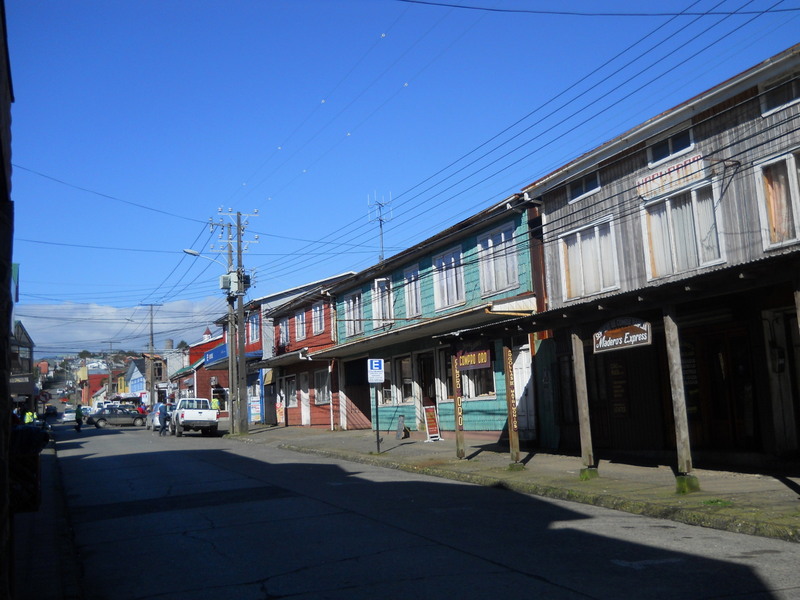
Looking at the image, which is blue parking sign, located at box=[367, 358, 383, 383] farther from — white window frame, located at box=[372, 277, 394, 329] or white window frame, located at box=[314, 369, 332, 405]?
white window frame, located at box=[314, 369, 332, 405]

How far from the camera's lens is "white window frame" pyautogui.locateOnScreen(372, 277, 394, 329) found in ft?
89.7

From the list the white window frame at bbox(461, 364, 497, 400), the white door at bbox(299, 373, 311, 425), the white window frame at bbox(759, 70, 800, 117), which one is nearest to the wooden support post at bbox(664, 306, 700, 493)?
the white window frame at bbox(759, 70, 800, 117)

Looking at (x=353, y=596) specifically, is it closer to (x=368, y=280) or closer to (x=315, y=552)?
(x=315, y=552)

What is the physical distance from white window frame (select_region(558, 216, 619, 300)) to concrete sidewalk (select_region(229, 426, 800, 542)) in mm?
3953

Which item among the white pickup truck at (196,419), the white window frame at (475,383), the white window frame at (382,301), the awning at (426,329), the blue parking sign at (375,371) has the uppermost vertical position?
the white window frame at (382,301)

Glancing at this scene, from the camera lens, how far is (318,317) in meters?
34.5

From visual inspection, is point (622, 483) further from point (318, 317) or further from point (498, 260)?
point (318, 317)

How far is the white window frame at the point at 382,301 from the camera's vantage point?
89.7 ft

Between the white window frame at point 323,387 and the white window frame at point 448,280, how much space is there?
10.6m

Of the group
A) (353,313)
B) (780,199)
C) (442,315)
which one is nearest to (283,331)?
(353,313)

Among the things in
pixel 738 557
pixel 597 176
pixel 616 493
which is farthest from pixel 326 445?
pixel 738 557

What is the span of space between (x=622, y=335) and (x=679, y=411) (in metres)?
1.77

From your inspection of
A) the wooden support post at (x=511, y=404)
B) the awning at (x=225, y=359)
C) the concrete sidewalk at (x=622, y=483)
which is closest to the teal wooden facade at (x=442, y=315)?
the wooden support post at (x=511, y=404)

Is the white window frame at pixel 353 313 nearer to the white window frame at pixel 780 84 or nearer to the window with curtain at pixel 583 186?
the window with curtain at pixel 583 186
